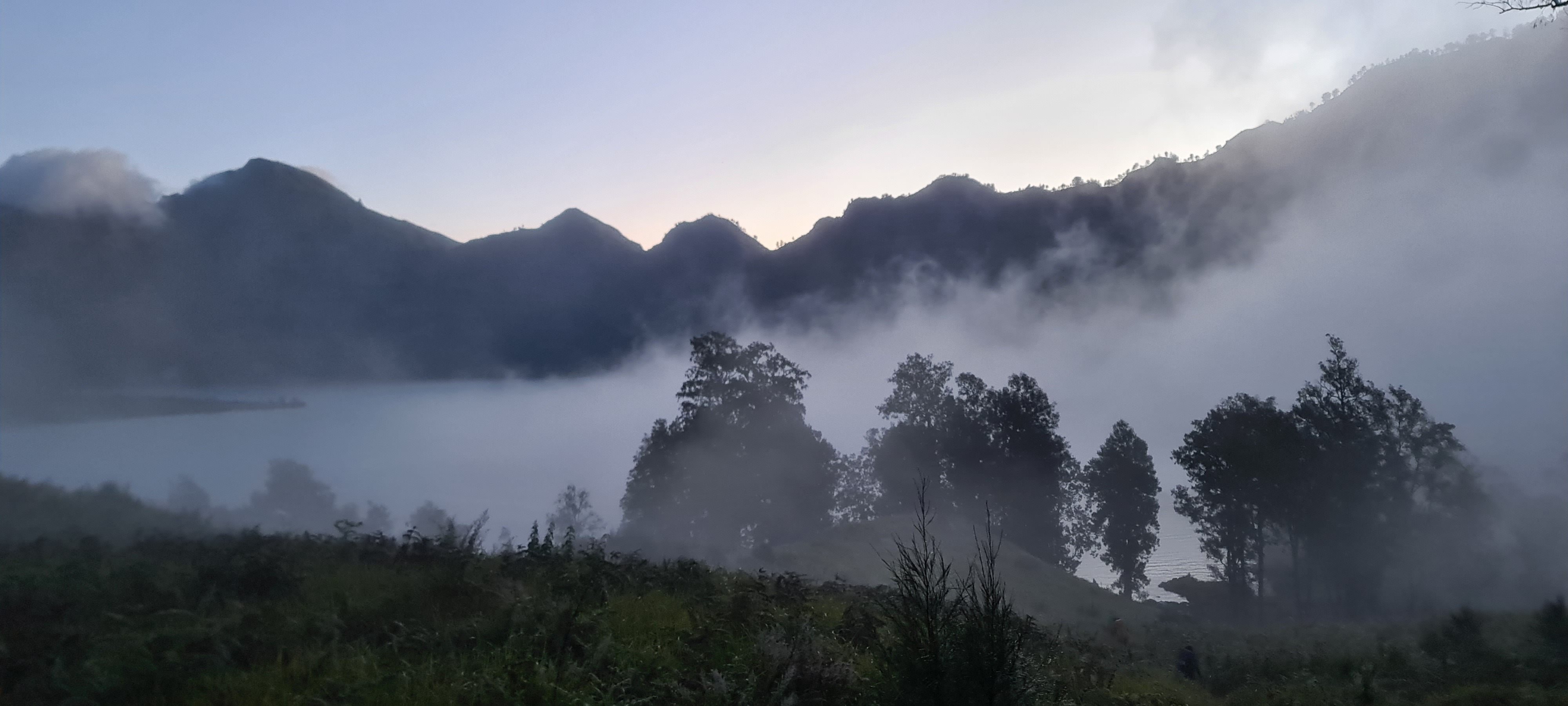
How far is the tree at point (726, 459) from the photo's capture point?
136 ft

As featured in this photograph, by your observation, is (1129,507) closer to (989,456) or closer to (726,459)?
(989,456)

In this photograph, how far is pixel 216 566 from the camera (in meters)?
8.53

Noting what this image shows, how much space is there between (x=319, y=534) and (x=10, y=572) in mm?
3890

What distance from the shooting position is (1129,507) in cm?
5275

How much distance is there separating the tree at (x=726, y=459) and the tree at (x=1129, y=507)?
26.3 metres

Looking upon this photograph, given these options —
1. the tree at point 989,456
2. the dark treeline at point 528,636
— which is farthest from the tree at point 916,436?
the dark treeline at point 528,636

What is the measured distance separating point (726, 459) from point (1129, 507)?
3320 cm

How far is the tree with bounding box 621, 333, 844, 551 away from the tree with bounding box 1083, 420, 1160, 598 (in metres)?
26.3

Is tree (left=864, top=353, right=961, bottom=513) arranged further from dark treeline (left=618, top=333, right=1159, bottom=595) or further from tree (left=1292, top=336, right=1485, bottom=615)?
tree (left=1292, top=336, right=1485, bottom=615)

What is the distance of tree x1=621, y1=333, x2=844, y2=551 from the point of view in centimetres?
4159

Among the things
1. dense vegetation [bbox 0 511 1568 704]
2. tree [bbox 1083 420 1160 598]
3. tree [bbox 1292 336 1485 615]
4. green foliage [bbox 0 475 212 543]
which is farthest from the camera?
tree [bbox 1083 420 1160 598]

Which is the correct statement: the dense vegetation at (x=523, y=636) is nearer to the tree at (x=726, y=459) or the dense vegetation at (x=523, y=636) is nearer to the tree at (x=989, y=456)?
the tree at (x=726, y=459)

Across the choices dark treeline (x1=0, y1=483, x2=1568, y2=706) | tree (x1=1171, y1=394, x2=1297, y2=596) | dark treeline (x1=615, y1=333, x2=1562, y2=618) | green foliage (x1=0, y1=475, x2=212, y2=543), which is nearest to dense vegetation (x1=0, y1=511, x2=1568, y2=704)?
dark treeline (x1=0, y1=483, x2=1568, y2=706)

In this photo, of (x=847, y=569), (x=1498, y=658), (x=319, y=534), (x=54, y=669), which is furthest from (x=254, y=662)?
(x=847, y=569)
